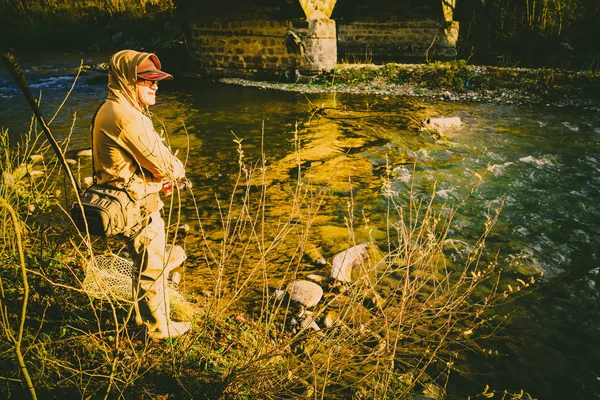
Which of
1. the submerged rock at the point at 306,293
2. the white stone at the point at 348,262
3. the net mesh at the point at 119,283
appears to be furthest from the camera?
the white stone at the point at 348,262

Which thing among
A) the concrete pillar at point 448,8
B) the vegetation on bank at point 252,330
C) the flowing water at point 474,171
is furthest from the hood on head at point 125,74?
the concrete pillar at point 448,8

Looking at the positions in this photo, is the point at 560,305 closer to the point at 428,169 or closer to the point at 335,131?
the point at 428,169

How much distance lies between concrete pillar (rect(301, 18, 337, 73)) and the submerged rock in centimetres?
959

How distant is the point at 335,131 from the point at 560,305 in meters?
5.35

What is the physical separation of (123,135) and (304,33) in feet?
33.6

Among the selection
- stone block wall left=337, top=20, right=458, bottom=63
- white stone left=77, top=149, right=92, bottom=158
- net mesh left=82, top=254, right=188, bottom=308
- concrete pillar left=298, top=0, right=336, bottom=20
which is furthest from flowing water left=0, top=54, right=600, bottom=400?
stone block wall left=337, top=20, right=458, bottom=63

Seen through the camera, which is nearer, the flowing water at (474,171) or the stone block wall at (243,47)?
the flowing water at (474,171)

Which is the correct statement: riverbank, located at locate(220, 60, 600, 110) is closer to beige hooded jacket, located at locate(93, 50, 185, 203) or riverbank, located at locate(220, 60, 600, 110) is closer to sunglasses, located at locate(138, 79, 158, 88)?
sunglasses, located at locate(138, 79, 158, 88)

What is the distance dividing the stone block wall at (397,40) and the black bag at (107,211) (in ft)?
44.3

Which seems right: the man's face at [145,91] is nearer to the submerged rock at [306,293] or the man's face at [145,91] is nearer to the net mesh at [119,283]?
the net mesh at [119,283]

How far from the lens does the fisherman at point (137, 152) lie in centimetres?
211

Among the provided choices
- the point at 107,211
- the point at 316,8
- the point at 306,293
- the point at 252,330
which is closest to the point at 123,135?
the point at 107,211

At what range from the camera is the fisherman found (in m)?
2.11

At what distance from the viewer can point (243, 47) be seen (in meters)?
12.6
